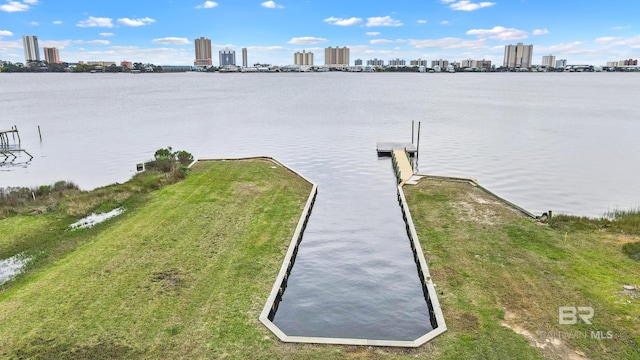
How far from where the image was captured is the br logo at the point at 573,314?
12977mm

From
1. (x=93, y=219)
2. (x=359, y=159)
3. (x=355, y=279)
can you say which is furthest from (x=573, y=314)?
(x=359, y=159)

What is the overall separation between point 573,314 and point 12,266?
20615mm

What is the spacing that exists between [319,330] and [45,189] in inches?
925

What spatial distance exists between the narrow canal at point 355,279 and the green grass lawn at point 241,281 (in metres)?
1.26

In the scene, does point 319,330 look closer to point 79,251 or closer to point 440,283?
point 440,283

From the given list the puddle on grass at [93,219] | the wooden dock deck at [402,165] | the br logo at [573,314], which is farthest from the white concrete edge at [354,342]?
the wooden dock deck at [402,165]

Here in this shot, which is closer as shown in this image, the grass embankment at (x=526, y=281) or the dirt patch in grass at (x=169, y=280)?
the grass embankment at (x=526, y=281)

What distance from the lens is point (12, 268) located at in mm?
17344

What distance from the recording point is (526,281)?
608 inches

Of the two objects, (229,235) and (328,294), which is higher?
(229,235)

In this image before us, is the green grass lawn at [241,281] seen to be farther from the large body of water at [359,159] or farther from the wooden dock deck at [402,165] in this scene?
the wooden dock deck at [402,165]

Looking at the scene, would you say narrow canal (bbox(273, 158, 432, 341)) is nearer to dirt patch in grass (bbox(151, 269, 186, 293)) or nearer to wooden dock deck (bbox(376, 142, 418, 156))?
dirt patch in grass (bbox(151, 269, 186, 293))

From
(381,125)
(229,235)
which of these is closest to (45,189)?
(229,235)

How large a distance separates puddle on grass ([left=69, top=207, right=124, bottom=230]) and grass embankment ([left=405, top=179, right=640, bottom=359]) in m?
16.7
